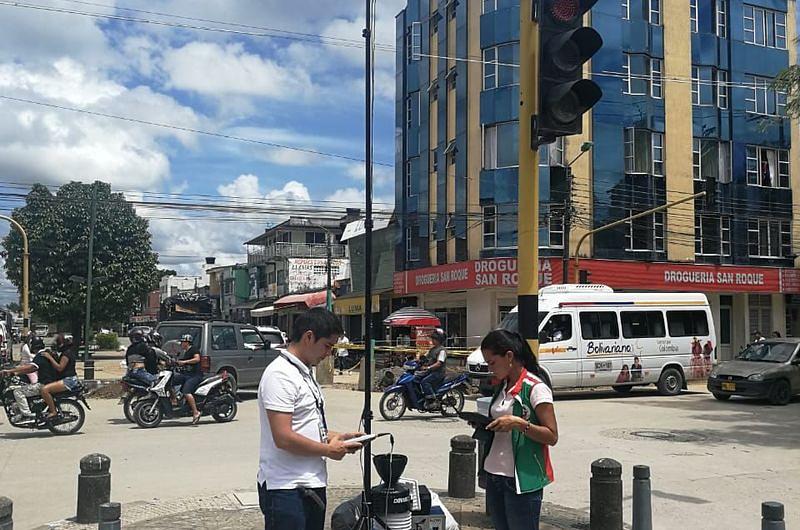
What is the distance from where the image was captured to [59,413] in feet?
41.5

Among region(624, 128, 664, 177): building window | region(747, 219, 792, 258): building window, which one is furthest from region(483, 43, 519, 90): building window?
region(747, 219, 792, 258): building window

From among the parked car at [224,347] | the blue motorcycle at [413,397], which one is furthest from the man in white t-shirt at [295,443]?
the parked car at [224,347]

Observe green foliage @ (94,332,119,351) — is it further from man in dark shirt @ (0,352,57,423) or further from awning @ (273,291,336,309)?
man in dark shirt @ (0,352,57,423)

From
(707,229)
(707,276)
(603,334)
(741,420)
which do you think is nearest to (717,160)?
(707,229)

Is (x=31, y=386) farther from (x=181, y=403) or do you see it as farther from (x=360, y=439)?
(x=360, y=439)

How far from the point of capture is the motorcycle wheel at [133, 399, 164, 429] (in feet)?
44.4

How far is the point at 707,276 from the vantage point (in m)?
32.5

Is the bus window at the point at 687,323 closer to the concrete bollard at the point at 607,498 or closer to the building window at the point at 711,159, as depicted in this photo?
the building window at the point at 711,159

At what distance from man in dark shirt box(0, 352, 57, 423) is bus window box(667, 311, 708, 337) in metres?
14.8

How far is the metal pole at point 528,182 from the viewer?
559 cm

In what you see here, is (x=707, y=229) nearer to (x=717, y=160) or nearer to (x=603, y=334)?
(x=717, y=160)

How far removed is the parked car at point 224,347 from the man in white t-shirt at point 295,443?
1332cm

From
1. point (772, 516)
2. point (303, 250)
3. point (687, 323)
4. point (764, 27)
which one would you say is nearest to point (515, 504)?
point (772, 516)

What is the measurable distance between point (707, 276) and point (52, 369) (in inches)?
1062
